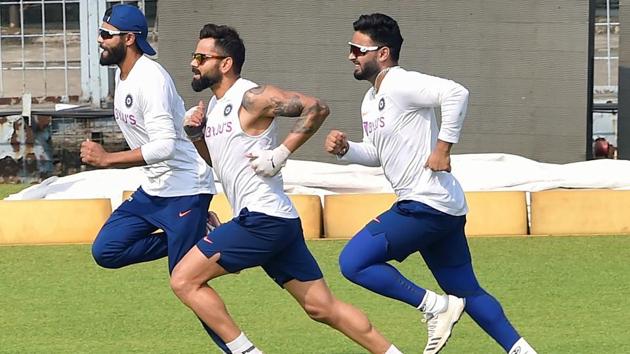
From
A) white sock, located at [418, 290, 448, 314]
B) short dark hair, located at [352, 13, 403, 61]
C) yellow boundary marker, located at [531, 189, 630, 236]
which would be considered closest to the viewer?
white sock, located at [418, 290, 448, 314]

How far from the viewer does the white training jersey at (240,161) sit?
7.13m

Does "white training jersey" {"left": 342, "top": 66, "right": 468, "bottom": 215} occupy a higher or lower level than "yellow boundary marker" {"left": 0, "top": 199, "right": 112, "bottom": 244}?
higher

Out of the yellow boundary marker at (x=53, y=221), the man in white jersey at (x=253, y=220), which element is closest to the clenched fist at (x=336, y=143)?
the man in white jersey at (x=253, y=220)

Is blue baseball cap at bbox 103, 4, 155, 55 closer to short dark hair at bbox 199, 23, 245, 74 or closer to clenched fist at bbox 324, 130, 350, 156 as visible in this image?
short dark hair at bbox 199, 23, 245, 74

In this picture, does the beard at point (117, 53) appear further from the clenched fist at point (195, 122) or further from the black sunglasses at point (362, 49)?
the black sunglasses at point (362, 49)

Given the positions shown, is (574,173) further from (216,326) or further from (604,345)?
(216,326)

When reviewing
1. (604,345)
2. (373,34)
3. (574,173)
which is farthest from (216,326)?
(574,173)

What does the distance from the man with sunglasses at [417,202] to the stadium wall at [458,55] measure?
864 centimetres

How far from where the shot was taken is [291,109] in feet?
23.2

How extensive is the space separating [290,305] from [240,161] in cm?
288

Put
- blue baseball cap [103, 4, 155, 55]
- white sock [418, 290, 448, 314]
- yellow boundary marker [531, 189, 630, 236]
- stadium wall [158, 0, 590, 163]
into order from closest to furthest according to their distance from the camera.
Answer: white sock [418, 290, 448, 314]
blue baseball cap [103, 4, 155, 55]
yellow boundary marker [531, 189, 630, 236]
stadium wall [158, 0, 590, 163]

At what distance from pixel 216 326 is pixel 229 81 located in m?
1.28

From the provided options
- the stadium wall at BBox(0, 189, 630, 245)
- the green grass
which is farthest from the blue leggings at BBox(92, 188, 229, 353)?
the stadium wall at BBox(0, 189, 630, 245)

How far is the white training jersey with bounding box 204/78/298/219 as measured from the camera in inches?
281
